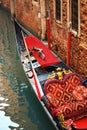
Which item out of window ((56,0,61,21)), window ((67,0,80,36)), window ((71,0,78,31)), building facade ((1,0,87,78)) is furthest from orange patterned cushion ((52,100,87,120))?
window ((56,0,61,21))

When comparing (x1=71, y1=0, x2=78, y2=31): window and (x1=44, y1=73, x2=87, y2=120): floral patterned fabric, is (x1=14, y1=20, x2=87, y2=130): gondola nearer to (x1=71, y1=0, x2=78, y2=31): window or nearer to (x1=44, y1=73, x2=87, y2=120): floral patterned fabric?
(x1=44, y1=73, x2=87, y2=120): floral patterned fabric

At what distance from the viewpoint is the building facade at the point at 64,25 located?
628 cm

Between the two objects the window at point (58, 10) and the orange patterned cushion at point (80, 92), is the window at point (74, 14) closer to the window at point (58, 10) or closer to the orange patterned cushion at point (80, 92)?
the window at point (58, 10)

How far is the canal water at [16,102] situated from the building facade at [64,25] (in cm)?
84

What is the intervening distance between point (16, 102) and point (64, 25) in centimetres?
170

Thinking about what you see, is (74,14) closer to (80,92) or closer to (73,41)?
(73,41)

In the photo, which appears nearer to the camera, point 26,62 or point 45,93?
point 45,93

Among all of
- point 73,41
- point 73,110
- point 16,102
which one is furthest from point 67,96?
point 73,41

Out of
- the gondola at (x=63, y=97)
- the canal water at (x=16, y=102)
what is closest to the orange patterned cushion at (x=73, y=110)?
the gondola at (x=63, y=97)

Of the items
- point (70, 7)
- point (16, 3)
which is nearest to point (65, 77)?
point (70, 7)

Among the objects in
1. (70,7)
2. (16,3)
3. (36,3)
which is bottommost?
(16,3)

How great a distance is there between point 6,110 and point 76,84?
1324 mm

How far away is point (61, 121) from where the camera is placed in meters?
4.70

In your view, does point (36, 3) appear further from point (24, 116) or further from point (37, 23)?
point (24, 116)
